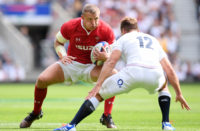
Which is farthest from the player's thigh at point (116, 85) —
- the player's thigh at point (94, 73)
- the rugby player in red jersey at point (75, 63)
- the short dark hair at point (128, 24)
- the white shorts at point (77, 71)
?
the white shorts at point (77, 71)

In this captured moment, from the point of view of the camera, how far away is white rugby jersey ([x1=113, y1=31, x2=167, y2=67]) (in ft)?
23.4

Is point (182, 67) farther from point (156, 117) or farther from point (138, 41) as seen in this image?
point (138, 41)

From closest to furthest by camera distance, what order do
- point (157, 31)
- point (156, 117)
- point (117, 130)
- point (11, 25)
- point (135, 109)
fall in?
point (117, 130) < point (156, 117) < point (135, 109) < point (157, 31) < point (11, 25)

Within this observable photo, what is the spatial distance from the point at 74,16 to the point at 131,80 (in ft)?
71.8

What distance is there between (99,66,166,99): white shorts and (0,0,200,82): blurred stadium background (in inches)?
726

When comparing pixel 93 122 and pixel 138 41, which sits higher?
pixel 138 41

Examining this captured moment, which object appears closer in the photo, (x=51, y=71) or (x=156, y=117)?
(x=51, y=71)

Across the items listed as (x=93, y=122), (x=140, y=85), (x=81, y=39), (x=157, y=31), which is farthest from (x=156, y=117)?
(x=157, y=31)

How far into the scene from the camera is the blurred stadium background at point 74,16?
86.3ft

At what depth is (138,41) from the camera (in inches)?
286

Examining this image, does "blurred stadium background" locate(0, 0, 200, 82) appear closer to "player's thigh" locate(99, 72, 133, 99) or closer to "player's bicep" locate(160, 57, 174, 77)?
"player's bicep" locate(160, 57, 174, 77)

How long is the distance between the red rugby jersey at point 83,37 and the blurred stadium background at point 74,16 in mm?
16644

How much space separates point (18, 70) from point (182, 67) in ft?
28.9

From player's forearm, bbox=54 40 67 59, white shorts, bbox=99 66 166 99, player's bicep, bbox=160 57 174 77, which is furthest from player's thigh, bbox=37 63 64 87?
player's bicep, bbox=160 57 174 77
